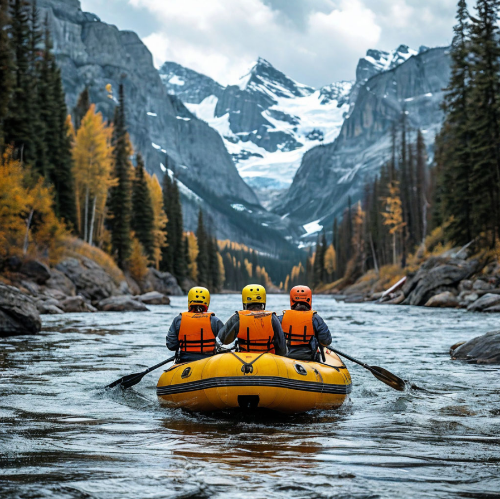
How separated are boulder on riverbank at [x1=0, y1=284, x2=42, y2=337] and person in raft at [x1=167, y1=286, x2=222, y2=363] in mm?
10363

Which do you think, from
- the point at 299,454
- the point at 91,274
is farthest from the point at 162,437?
the point at 91,274

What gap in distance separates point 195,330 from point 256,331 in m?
1.10

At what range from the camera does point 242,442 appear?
6.13 meters

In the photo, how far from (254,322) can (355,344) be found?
32.4 ft

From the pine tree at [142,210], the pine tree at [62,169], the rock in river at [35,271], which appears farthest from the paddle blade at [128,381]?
the pine tree at [142,210]

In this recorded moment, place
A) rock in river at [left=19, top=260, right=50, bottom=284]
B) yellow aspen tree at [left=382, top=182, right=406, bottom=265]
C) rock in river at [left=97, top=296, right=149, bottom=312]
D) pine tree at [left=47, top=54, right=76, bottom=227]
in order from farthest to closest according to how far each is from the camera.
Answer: yellow aspen tree at [left=382, top=182, right=406, bottom=265]
pine tree at [left=47, top=54, right=76, bottom=227]
rock in river at [left=97, top=296, right=149, bottom=312]
rock in river at [left=19, top=260, right=50, bottom=284]

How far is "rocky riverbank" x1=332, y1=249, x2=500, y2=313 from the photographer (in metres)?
29.2

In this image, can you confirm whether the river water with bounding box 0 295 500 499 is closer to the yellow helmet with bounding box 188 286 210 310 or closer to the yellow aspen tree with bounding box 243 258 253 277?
the yellow helmet with bounding box 188 286 210 310

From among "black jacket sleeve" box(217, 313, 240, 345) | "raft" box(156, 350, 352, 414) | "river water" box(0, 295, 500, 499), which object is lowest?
"river water" box(0, 295, 500, 499)

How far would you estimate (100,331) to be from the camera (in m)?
19.9

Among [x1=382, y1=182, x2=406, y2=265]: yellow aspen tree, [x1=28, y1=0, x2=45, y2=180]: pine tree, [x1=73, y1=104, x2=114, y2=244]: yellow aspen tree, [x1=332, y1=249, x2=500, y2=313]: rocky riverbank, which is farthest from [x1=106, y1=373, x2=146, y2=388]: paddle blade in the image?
[x1=382, y1=182, x2=406, y2=265]: yellow aspen tree

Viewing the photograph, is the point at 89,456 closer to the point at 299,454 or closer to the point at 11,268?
the point at 299,454

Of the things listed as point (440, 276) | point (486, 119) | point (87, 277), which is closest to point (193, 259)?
point (87, 277)

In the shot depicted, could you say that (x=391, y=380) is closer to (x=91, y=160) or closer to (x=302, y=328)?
(x=302, y=328)
